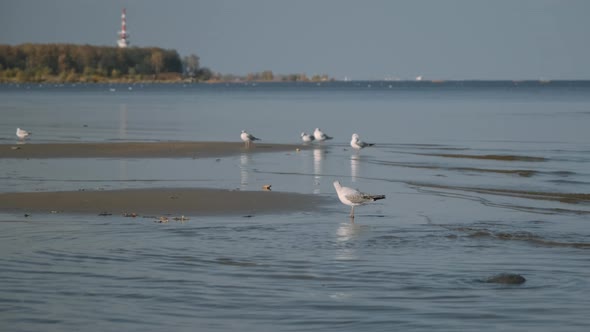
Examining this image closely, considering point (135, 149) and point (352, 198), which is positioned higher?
point (352, 198)

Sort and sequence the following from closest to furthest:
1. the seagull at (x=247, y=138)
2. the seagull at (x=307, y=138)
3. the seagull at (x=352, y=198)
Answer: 1. the seagull at (x=352, y=198)
2. the seagull at (x=247, y=138)
3. the seagull at (x=307, y=138)

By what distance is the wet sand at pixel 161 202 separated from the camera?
50.7 ft

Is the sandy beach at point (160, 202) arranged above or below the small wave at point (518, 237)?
below

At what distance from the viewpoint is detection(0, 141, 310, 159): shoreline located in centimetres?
2539

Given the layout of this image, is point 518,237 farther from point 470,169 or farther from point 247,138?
point 247,138

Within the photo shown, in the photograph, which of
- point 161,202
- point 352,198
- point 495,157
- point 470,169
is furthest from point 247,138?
point 352,198

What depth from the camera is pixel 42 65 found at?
171 m

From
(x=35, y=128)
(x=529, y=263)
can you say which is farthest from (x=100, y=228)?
(x=35, y=128)

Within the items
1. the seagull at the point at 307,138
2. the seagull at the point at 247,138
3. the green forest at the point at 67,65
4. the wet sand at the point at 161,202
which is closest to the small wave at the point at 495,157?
the seagull at the point at 307,138

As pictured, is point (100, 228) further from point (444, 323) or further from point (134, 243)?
point (444, 323)

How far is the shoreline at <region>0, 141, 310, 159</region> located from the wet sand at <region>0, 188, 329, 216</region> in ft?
26.1

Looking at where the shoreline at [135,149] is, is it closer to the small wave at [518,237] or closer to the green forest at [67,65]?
the small wave at [518,237]

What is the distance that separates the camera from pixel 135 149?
27188 millimetres

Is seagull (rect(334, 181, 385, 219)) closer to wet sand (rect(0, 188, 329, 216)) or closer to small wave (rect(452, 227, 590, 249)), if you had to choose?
wet sand (rect(0, 188, 329, 216))
